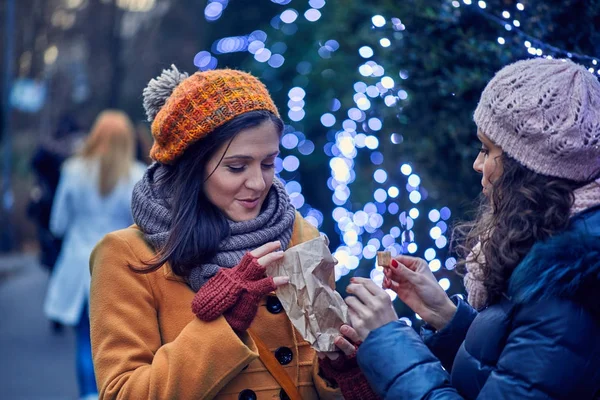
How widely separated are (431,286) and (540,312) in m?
0.67

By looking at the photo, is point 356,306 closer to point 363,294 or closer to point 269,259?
point 363,294

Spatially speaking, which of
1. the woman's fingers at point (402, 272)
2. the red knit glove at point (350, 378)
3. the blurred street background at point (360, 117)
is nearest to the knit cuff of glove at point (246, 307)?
the red knit glove at point (350, 378)

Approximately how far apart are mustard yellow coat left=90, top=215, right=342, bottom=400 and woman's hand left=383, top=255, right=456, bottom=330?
374 mm

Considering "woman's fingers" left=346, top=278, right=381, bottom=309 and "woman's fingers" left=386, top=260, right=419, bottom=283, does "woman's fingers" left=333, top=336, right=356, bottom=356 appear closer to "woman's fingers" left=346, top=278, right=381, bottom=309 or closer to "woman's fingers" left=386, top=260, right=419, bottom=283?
"woman's fingers" left=346, top=278, right=381, bottom=309

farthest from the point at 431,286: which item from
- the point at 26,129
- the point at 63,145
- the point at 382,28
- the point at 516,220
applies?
the point at 26,129

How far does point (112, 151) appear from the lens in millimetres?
6168

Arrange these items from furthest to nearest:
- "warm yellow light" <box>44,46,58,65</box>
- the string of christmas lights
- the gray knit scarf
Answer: "warm yellow light" <box>44,46,58,65</box> < the string of christmas lights < the gray knit scarf

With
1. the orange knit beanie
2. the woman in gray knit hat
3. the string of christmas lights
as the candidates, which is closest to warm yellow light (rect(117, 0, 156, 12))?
the string of christmas lights

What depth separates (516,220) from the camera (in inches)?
78.8

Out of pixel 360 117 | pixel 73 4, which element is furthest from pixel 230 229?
pixel 73 4

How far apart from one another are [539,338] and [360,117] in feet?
8.91

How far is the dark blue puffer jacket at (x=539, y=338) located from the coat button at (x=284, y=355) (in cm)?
51

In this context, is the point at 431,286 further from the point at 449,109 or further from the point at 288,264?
the point at 449,109

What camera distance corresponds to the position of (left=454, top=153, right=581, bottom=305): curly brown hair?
1.97 metres
